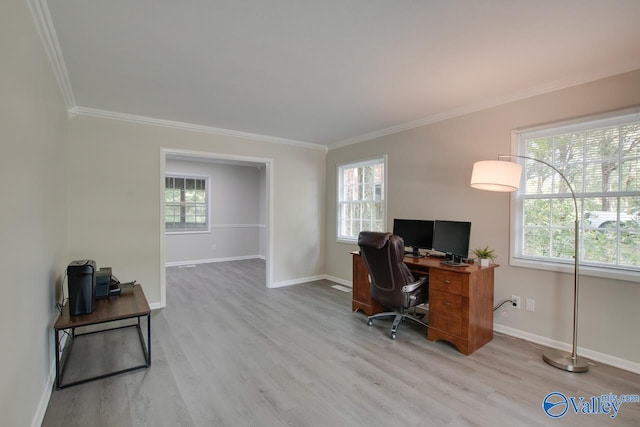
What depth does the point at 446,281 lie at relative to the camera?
286 cm

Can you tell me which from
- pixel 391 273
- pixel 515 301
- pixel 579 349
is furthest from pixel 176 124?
pixel 579 349

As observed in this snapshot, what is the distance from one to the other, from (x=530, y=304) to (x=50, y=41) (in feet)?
15.0

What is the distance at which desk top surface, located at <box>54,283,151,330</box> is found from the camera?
2188 mm

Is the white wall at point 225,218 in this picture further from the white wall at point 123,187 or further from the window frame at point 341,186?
the window frame at point 341,186

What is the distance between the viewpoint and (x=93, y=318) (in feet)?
7.38

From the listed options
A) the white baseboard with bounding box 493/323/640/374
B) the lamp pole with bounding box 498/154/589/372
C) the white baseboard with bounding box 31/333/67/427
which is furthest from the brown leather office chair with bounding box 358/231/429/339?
the white baseboard with bounding box 31/333/67/427

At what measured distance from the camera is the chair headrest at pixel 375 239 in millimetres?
2916

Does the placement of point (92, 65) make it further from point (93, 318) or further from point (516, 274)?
point (516, 274)

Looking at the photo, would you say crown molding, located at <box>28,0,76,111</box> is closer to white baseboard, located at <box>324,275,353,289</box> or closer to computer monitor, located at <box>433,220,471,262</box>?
computer monitor, located at <box>433,220,471,262</box>

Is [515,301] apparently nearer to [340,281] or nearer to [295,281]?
[340,281]

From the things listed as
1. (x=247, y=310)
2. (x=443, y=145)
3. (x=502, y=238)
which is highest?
(x=443, y=145)

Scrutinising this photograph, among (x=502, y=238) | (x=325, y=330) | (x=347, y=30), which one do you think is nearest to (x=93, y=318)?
(x=325, y=330)

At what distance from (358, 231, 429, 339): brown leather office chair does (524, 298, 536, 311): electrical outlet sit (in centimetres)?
95

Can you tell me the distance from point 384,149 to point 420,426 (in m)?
3.54
